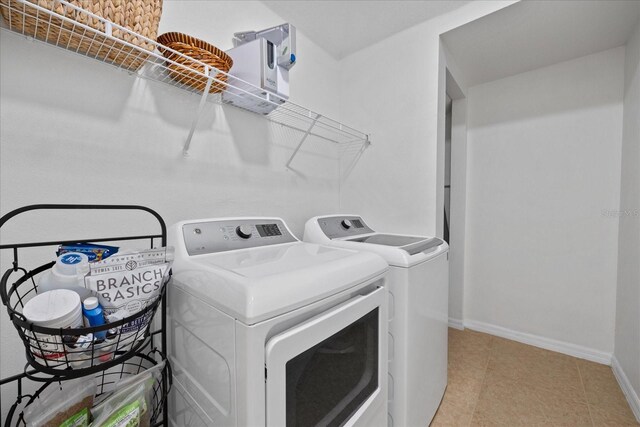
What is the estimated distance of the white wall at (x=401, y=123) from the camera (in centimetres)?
185

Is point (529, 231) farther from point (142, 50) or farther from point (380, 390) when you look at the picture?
point (142, 50)

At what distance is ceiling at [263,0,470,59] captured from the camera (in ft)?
5.76

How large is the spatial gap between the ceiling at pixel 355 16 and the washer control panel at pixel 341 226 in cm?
136

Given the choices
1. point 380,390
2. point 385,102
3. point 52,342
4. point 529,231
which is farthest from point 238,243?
point 529,231

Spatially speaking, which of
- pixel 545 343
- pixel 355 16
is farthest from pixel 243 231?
pixel 545 343

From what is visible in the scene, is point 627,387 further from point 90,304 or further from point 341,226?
point 90,304

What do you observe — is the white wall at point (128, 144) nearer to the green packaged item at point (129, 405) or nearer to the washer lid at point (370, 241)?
the washer lid at point (370, 241)

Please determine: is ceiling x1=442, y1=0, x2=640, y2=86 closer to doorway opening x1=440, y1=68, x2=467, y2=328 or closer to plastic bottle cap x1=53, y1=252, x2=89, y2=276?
doorway opening x1=440, y1=68, x2=467, y2=328

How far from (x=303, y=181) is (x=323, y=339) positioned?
1.34 meters

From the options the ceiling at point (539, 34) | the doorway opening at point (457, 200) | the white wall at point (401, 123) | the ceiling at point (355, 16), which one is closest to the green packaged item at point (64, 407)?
the white wall at point (401, 123)

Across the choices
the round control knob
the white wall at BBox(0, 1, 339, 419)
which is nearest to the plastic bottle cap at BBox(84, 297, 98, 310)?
the white wall at BBox(0, 1, 339, 419)

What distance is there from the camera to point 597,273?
2090 mm

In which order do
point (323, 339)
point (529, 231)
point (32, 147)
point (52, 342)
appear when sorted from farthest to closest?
point (529, 231), point (32, 147), point (323, 339), point (52, 342)

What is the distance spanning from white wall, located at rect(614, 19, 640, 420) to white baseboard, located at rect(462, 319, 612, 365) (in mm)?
110
